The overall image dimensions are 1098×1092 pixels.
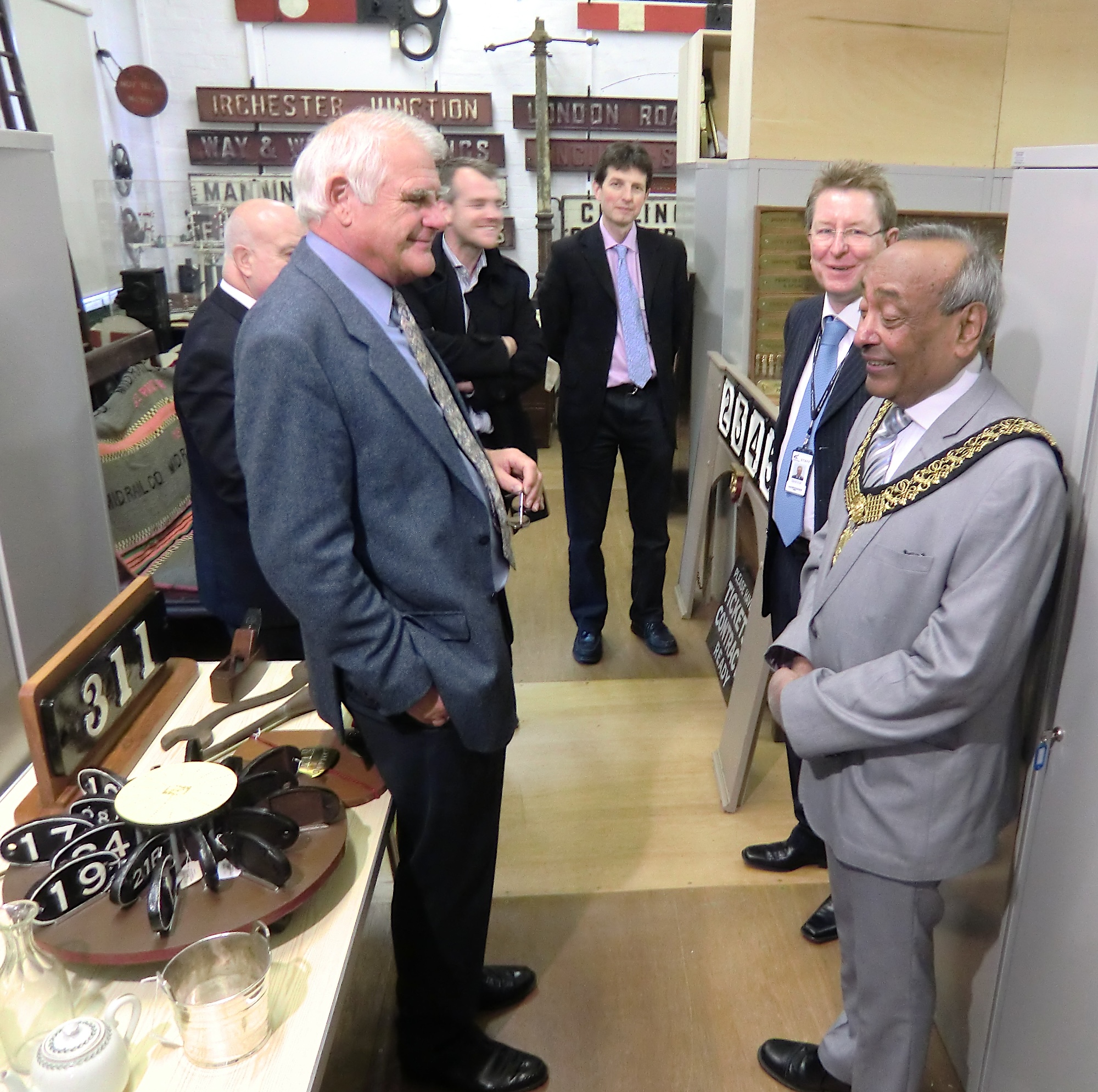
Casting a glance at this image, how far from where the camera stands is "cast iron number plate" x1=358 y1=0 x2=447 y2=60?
7121 millimetres

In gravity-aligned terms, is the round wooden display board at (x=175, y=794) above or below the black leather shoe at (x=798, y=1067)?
above

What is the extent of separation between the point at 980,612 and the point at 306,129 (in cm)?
736

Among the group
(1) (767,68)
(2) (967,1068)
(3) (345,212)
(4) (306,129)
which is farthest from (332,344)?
(4) (306,129)

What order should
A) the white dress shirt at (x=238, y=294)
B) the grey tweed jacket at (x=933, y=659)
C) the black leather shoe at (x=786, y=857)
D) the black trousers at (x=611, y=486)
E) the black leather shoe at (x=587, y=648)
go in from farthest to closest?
the black leather shoe at (x=587, y=648)
the black trousers at (x=611, y=486)
the black leather shoe at (x=786, y=857)
the white dress shirt at (x=238, y=294)
the grey tweed jacket at (x=933, y=659)

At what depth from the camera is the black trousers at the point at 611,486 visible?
12.5ft

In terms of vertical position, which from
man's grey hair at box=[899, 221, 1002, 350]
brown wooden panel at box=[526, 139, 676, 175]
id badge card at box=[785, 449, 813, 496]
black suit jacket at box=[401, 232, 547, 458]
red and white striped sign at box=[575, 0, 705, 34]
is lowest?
id badge card at box=[785, 449, 813, 496]

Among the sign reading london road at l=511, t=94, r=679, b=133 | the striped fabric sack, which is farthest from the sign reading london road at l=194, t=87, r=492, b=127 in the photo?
the striped fabric sack

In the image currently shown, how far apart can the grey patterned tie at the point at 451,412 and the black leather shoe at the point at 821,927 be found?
1364 mm

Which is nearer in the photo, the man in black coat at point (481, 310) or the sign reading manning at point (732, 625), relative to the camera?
the man in black coat at point (481, 310)

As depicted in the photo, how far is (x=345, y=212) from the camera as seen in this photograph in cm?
151

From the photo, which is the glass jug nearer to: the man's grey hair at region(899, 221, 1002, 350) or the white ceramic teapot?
the white ceramic teapot

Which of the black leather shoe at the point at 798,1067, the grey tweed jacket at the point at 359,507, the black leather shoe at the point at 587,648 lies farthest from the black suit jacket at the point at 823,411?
the black leather shoe at the point at 587,648

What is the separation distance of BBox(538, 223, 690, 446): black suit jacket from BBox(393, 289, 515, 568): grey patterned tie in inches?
81.3

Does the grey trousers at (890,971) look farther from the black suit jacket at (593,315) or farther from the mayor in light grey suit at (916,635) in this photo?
the black suit jacket at (593,315)
